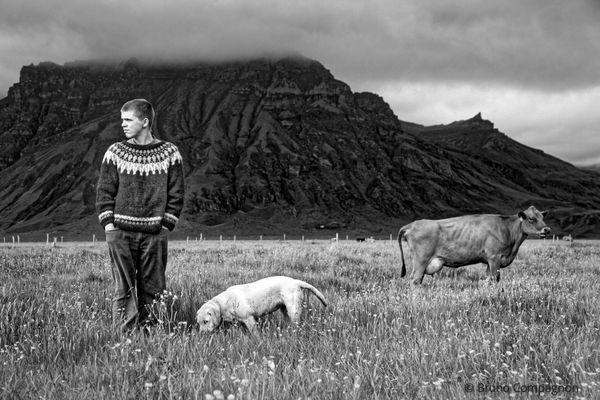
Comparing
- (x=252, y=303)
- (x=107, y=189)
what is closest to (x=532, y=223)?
(x=252, y=303)

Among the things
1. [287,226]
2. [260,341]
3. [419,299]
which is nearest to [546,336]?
[419,299]

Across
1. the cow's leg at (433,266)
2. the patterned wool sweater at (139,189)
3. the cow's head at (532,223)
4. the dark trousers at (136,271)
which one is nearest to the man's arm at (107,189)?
the patterned wool sweater at (139,189)

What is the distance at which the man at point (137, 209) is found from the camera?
231 inches

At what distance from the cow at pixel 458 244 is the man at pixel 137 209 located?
236 inches

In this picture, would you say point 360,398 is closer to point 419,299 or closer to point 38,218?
point 419,299

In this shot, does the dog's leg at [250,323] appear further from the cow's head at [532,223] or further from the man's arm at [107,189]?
the cow's head at [532,223]

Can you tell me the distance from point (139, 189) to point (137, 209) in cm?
25

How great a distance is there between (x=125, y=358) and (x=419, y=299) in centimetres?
427

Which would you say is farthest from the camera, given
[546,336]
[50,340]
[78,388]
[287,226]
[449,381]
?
[287,226]

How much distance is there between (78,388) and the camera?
3342 millimetres

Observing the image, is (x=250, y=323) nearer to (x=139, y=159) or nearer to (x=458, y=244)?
(x=139, y=159)

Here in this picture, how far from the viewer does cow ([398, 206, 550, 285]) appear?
10.9 m

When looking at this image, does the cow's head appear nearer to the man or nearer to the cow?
the cow

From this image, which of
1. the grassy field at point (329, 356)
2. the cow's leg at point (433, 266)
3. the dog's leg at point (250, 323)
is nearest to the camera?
the grassy field at point (329, 356)
